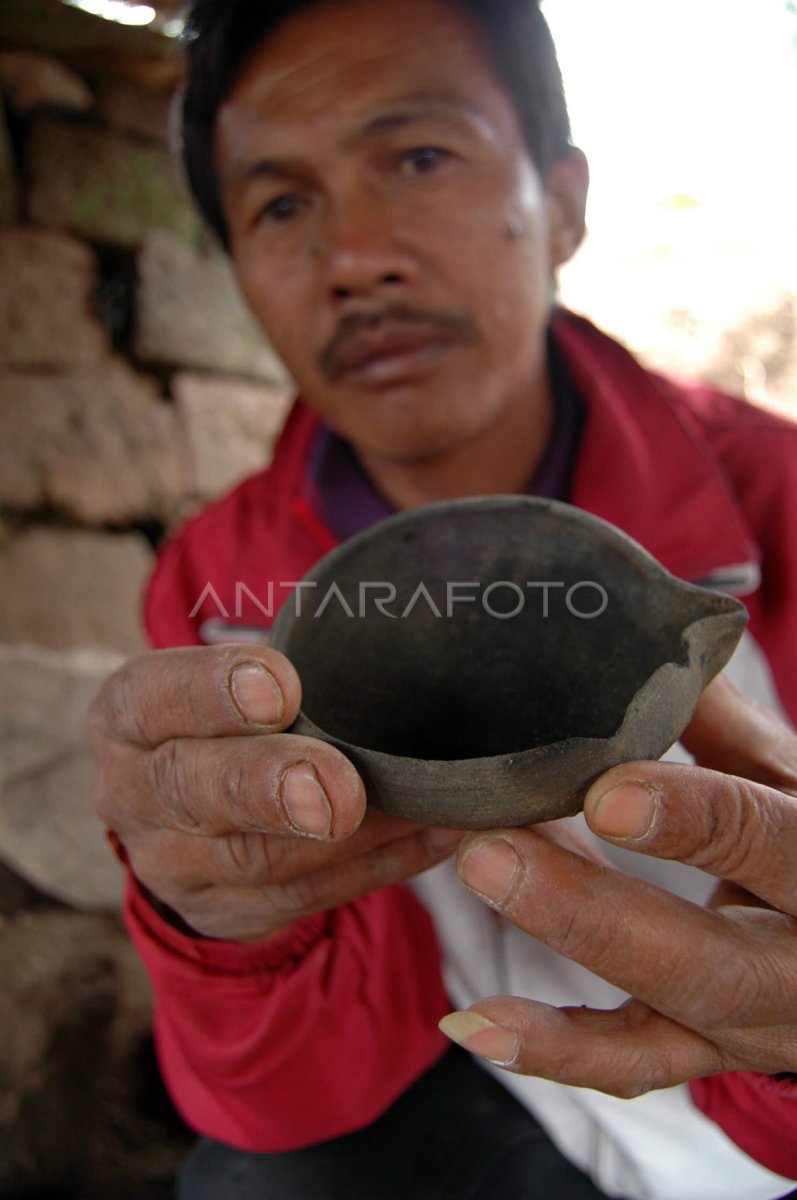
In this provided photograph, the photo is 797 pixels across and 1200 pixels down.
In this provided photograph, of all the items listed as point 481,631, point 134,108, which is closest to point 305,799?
point 481,631

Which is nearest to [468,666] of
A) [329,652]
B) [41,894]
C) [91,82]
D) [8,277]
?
[329,652]

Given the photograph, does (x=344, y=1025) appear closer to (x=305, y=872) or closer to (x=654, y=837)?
(x=305, y=872)

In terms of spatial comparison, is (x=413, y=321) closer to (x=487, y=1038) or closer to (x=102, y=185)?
(x=487, y=1038)

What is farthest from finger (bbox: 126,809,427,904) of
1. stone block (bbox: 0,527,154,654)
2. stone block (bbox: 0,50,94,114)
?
stone block (bbox: 0,50,94,114)

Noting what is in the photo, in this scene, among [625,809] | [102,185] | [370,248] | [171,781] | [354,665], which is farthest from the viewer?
[102,185]

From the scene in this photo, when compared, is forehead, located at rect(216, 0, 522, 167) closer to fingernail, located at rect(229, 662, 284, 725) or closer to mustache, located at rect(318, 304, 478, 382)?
mustache, located at rect(318, 304, 478, 382)

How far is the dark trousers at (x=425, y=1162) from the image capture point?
0.92 metres

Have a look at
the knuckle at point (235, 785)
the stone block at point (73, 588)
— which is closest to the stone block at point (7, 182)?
the stone block at point (73, 588)

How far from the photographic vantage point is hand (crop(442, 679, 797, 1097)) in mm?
517

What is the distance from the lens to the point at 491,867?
1.77 ft

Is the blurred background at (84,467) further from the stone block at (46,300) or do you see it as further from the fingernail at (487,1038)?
the fingernail at (487,1038)

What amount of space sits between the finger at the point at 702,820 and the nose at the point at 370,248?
638 mm

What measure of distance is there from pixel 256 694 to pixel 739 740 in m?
0.38

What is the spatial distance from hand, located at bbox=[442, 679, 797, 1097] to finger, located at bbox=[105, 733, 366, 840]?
0.09m
